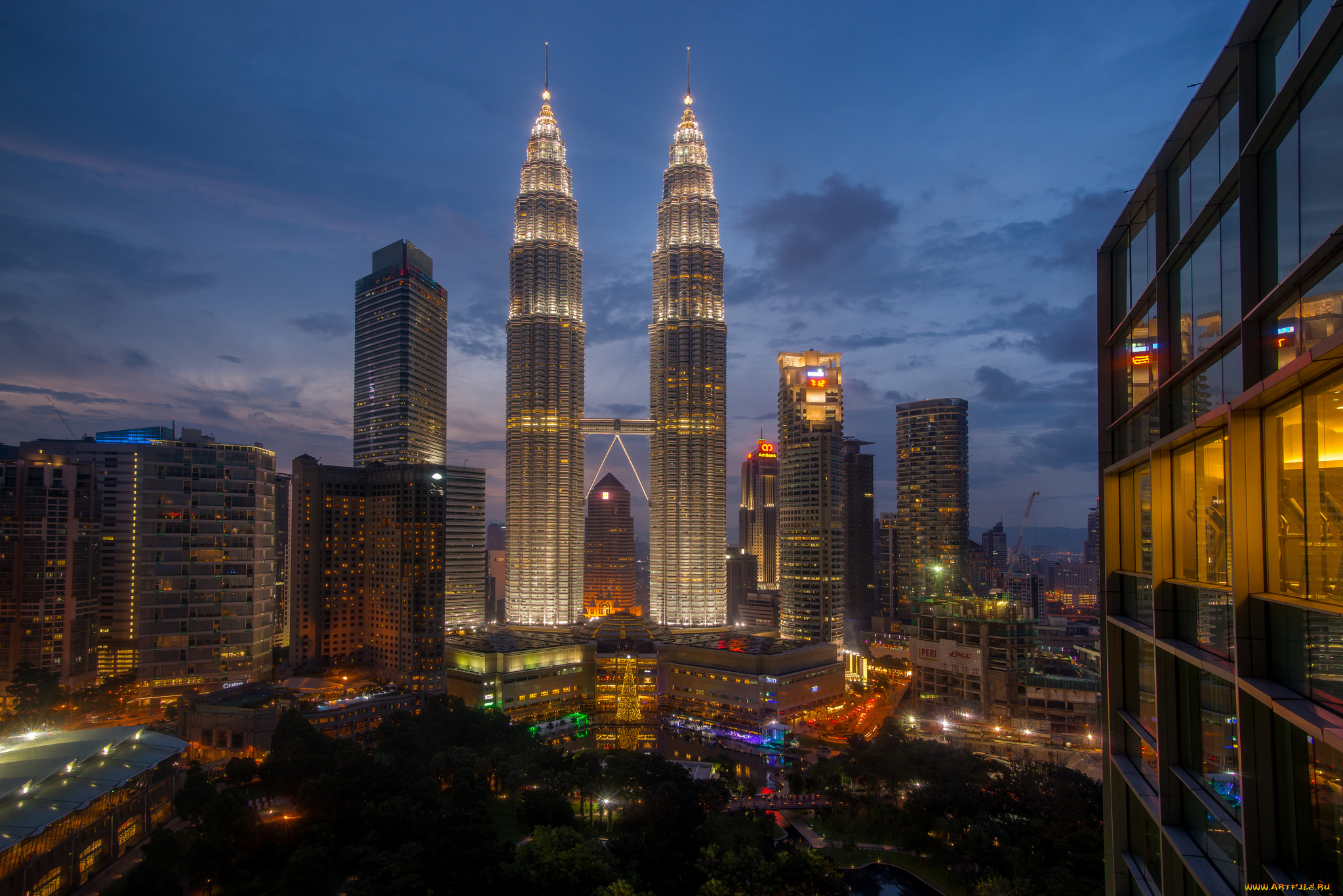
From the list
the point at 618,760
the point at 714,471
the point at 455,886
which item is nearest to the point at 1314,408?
the point at 455,886

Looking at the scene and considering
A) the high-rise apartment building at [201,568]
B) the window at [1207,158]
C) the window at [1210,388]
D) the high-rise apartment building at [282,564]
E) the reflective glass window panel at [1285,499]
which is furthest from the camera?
the high-rise apartment building at [282,564]

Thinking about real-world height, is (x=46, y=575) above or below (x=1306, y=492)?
below

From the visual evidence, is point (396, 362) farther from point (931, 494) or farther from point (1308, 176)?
point (1308, 176)

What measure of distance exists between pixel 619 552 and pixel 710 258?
90.8 metres

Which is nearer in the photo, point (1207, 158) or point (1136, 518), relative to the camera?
point (1207, 158)

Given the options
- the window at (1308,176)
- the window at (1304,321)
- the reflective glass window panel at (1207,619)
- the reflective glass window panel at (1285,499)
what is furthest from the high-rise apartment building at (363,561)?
the window at (1308,176)

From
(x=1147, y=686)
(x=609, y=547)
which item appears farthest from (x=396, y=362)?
(x=1147, y=686)

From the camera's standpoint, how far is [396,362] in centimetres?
14025

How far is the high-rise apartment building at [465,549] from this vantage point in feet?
415

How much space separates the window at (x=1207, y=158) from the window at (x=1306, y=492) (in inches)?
147

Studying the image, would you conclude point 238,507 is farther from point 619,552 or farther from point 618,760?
point 619,552

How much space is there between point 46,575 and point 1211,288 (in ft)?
362

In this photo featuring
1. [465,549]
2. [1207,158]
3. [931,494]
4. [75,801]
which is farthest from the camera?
[931,494]

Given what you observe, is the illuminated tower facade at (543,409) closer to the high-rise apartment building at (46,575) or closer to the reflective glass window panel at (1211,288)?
the high-rise apartment building at (46,575)
